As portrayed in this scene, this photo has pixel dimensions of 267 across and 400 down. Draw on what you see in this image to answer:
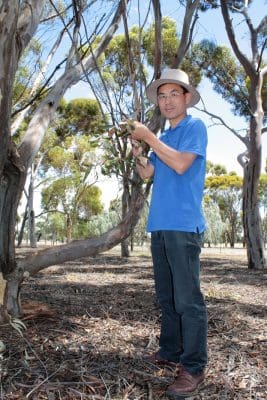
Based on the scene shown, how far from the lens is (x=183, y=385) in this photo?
7.25 ft

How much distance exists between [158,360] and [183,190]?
92 centimetres

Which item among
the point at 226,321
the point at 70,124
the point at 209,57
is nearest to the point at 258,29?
the point at 209,57

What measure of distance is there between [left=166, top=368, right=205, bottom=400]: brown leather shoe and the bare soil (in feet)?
0.13

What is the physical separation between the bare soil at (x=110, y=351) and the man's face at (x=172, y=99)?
1243 millimetres

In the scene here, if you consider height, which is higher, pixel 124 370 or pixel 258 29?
pixel 258 29

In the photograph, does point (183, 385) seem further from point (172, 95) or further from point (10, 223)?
point (10, 223)

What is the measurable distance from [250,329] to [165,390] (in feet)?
4.71

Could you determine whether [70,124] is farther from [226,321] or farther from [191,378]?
[191,378]

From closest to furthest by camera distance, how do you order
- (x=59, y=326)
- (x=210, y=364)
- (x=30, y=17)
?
(x=210, y=364)
(x=59, y=326)
(x=30, y=17)

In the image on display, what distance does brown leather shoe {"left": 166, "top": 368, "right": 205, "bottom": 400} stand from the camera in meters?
2.19

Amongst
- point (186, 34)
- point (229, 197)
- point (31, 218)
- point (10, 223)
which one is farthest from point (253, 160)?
point (229, 197)

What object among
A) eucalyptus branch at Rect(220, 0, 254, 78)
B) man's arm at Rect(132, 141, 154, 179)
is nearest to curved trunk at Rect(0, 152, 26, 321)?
man's arm at Rect(132, 141, 154, 179)

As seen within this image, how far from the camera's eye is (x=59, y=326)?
307 cm

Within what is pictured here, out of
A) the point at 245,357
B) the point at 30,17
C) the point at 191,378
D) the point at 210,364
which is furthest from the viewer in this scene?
the point at 30,17
